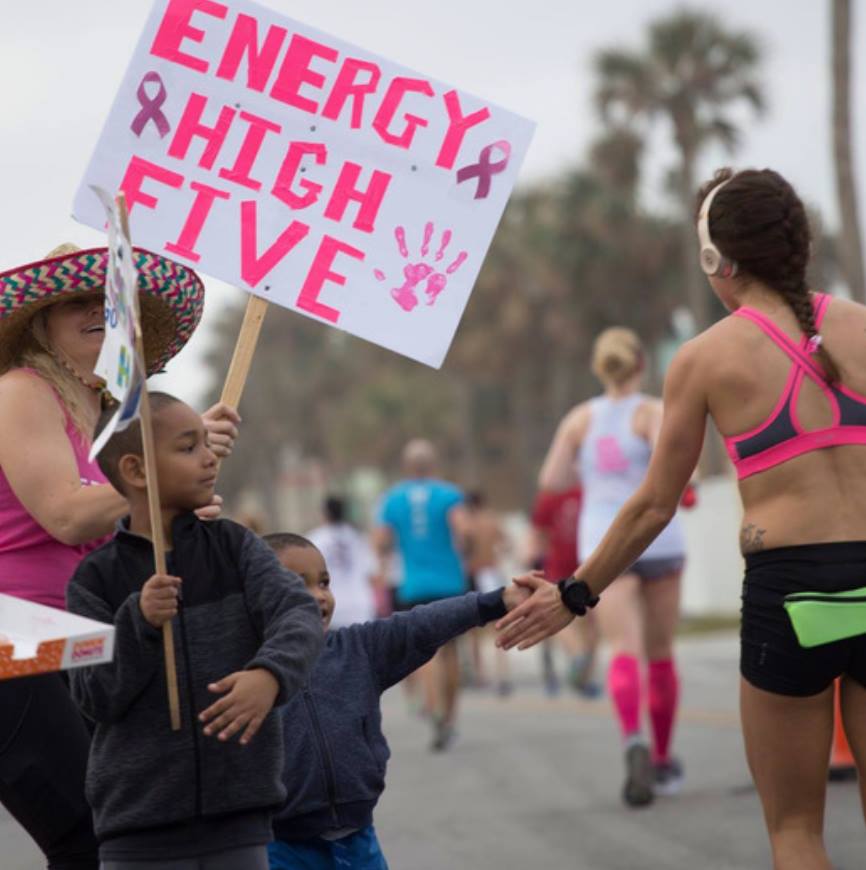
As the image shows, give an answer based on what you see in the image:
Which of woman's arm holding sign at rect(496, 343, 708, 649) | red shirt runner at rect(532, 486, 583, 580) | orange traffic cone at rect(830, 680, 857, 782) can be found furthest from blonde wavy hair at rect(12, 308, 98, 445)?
red shirt runner at rect(532, 486, 583, 580)

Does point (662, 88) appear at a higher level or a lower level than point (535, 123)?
higher

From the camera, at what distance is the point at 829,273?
46562 mm

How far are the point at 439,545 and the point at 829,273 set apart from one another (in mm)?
33893

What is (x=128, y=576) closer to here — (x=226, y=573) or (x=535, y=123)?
(x=226, y=573)

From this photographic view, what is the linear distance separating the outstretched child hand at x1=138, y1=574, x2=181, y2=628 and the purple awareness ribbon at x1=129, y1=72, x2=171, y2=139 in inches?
70.2

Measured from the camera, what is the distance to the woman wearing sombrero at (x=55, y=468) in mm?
4605

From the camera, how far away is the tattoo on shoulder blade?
181 inches

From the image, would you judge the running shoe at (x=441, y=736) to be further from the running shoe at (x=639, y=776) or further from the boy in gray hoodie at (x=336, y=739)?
the boy in gray hoodie at (x=336, y=739)

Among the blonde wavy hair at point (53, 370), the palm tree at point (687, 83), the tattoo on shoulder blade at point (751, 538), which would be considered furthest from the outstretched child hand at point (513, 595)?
the palm tree at point (687, 83)

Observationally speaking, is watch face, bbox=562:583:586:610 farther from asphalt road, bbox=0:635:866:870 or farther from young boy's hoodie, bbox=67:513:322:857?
asphalt road, bbox=0:635:866:870

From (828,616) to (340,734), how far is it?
1.21 m

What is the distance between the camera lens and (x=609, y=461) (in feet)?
30.9

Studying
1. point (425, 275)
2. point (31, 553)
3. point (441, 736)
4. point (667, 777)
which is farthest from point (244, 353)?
point (441, 736)

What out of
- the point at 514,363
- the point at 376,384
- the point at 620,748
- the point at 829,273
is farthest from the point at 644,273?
the point at 620,748
